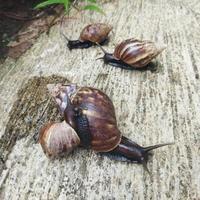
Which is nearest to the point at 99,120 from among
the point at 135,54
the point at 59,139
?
the point at 59,139

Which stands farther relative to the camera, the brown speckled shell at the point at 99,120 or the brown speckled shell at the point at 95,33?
the brown speckled shell at the point at 95,33

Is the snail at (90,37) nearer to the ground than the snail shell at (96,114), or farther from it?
nearer to the ground

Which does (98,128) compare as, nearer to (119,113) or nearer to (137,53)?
(119,113)

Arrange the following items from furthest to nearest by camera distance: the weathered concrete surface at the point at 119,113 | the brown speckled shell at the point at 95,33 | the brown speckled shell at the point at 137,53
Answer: the brown speckled shell at the point at 95,33, the brown speckled shell at the point at 137,53, the weathered concrete surface at the point at 119,113

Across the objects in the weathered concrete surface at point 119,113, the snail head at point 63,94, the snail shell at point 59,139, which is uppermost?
the snail head at point 63,94

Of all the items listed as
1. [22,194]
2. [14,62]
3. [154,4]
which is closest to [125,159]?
[22,194]

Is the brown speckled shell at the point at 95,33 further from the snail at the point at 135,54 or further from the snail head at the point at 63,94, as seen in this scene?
the snail head at the point at 63,94

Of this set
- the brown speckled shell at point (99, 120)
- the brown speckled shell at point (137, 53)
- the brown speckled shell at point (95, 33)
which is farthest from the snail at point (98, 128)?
the brown speckled shell at point (95, 33)
